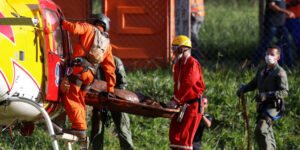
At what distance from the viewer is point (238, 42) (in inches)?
535

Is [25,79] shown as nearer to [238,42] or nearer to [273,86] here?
[273,86]

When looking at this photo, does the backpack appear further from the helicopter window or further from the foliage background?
the foliage background

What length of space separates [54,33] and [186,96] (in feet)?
6.54

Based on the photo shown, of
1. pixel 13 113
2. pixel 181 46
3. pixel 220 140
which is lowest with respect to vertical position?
pixel 220 140

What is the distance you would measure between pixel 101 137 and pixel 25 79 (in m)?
2.94

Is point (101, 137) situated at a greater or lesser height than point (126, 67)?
lesser

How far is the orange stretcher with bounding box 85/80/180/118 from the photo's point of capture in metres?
7.30

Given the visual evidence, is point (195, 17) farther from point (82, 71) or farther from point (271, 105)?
point (82, 71)

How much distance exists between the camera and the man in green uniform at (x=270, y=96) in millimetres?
8383

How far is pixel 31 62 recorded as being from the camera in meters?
6.05

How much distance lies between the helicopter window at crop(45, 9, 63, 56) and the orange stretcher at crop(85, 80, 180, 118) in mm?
689

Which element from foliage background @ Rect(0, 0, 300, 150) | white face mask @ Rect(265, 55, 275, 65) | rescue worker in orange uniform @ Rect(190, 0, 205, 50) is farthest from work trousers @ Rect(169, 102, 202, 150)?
rescue worker in orange uniform @ Rect(190, 0, 205, 50)

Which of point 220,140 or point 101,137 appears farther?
point 220,140

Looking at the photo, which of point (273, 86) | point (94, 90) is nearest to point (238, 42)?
point (273, 86)
